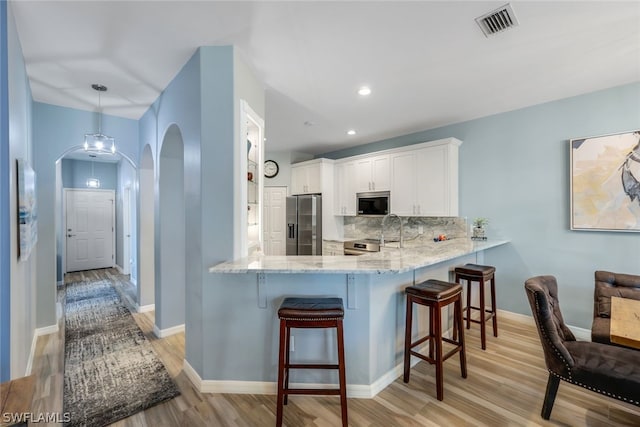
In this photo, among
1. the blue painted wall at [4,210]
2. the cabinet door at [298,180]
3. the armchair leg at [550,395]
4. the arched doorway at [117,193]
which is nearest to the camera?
the blue painted wall at [4,210]

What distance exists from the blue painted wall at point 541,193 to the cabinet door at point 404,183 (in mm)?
650

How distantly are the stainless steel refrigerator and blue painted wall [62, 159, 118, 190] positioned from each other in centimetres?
490

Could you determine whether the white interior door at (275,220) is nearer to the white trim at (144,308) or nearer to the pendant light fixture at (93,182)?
the white trim at (144,308)

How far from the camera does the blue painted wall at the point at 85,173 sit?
6.71 meters

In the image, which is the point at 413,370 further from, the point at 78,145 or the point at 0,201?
the point at 78,145

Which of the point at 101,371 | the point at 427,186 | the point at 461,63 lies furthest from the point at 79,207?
the point at 461,63

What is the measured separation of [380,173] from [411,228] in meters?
1.05

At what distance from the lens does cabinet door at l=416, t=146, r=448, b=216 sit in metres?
4.03

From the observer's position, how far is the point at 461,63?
2492 mm

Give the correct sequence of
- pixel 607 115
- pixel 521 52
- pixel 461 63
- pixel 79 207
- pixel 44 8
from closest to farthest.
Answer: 1. pixel 44 8
2. pixel 521 52
3. pixel 461 63
4. pixel 607 115
5. pixel 79 207

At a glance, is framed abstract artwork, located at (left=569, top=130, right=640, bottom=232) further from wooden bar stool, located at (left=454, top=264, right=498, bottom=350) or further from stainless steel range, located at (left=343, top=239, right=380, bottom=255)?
stainless steel range, located at (left=343, top=239, right=380, bottom=255)

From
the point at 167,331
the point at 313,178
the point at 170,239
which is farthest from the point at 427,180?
the point at 167,331

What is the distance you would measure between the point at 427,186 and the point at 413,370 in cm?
255

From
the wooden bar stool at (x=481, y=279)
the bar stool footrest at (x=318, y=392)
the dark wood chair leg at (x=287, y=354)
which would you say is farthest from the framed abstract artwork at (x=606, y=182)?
the dark wood chair leg at (x=287, y=354)
